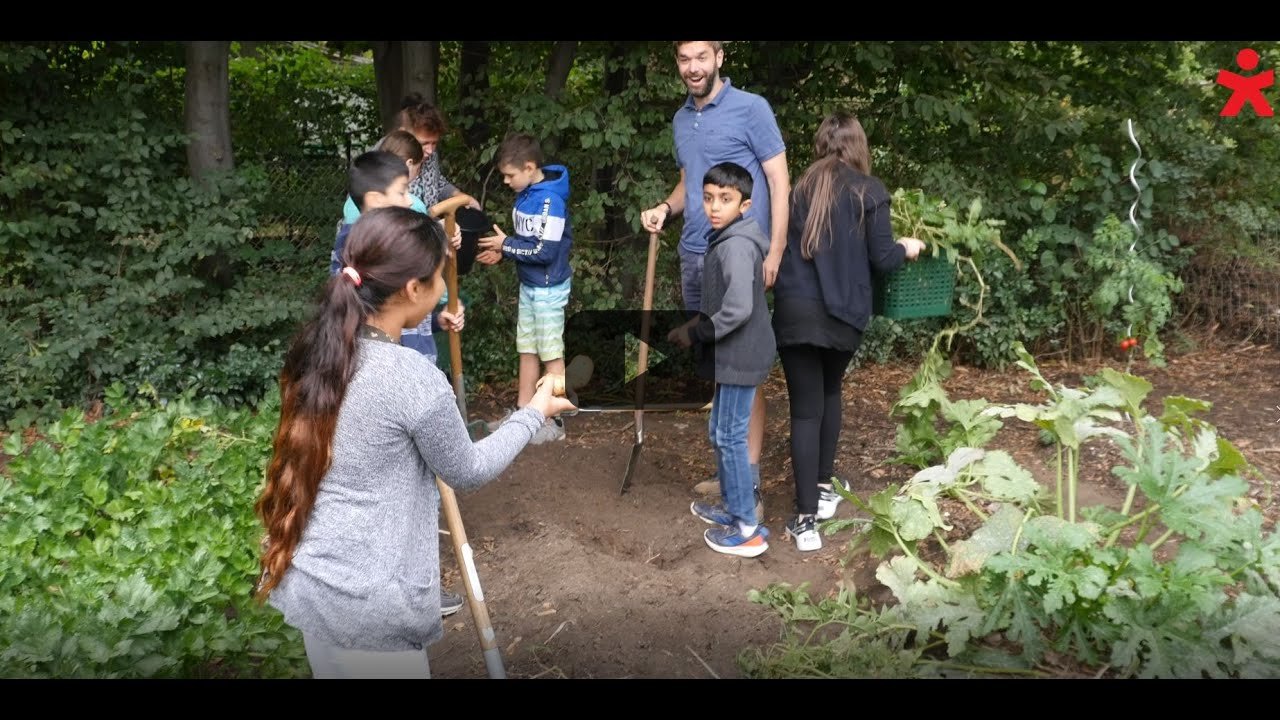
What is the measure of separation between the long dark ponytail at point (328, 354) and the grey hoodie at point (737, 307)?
5.95 feet

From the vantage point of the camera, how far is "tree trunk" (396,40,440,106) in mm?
7230

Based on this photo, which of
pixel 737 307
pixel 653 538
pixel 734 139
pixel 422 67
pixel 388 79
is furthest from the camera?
pixel 388 79

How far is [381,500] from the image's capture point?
8.18 ft

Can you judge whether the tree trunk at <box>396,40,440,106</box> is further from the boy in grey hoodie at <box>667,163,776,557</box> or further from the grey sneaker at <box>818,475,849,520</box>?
the grey sneaker at <box>818,475,849,520</box>

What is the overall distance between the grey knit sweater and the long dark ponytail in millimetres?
28

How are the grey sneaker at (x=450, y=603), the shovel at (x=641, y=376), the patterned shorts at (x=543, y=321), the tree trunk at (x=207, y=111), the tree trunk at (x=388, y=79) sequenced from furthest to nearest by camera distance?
1. the tree trunk at (x=388, y=79)
2. the tree trunk at (x=207, y=111)
3. the patterned shorts at (x=543, y=321)
4. the shovel at (x=641, y=376)
5. the grey sneaker at (x=450, y=603)

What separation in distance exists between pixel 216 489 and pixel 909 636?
8.96 feet

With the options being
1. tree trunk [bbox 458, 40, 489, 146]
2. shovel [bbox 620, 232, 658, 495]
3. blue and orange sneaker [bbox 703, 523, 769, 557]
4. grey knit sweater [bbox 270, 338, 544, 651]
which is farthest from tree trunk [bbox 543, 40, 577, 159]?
grey knit sweater [bbox 270, 338, 544, 651]

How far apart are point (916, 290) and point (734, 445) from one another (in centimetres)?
112

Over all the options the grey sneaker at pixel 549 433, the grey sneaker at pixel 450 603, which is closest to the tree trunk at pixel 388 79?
the grey sneaker at pixel 549 433

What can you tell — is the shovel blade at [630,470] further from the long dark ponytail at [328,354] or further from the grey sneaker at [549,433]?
the long dark ponytail at [328,354]

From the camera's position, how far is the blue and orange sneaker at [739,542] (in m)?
4.48

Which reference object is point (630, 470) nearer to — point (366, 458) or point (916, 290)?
point (916, 290)

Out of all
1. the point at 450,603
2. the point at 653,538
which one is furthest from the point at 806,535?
the point at 450,603
